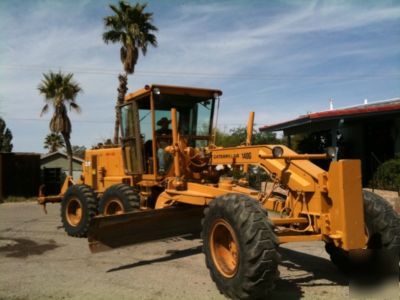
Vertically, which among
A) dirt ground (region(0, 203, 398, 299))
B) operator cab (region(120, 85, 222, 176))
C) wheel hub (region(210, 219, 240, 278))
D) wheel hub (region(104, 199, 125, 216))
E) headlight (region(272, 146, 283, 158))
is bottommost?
dirt ground (region(0, 203, 398, 299))

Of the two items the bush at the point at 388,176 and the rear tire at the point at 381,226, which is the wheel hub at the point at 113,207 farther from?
the bush at the point at 388,176

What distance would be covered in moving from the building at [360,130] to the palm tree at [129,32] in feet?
31.7

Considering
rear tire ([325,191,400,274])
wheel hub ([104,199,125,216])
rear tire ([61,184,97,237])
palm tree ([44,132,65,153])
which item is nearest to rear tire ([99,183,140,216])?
wheel hub ([104,199,125,216])

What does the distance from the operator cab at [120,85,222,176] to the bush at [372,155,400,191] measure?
696cm

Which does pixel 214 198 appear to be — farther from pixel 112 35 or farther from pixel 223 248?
pixel 112 35

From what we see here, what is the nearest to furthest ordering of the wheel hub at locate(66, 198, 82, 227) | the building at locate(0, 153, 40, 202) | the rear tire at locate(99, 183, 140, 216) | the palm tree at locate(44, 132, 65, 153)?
the rear tire at locate(99, 183, 140, 216) < the wheel hub at locate(66, 198, 82, 227) < the building at locate(0, 153, 40, 202) < the palm tree at locate(44, 132, 65, 153)

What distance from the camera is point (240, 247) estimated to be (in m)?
5.04

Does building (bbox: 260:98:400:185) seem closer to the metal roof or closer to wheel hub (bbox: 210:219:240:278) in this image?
the metal roof

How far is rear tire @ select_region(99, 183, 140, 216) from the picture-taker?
8507 millimetres

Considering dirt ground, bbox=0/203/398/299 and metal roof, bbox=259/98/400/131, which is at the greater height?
metal roof, bbox=259/98/400/131

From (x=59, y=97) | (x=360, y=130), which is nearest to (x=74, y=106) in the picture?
(x=59, y=97)

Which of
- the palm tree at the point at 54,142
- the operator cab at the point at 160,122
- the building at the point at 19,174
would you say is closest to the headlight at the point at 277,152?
the operator cab at the point at 160,122

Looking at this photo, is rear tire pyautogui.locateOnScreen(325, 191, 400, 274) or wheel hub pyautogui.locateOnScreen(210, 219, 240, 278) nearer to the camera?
wheel hub pyautogui.locateOnScreen(210, 219, 240, 278)

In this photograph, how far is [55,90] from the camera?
27.4 meters
